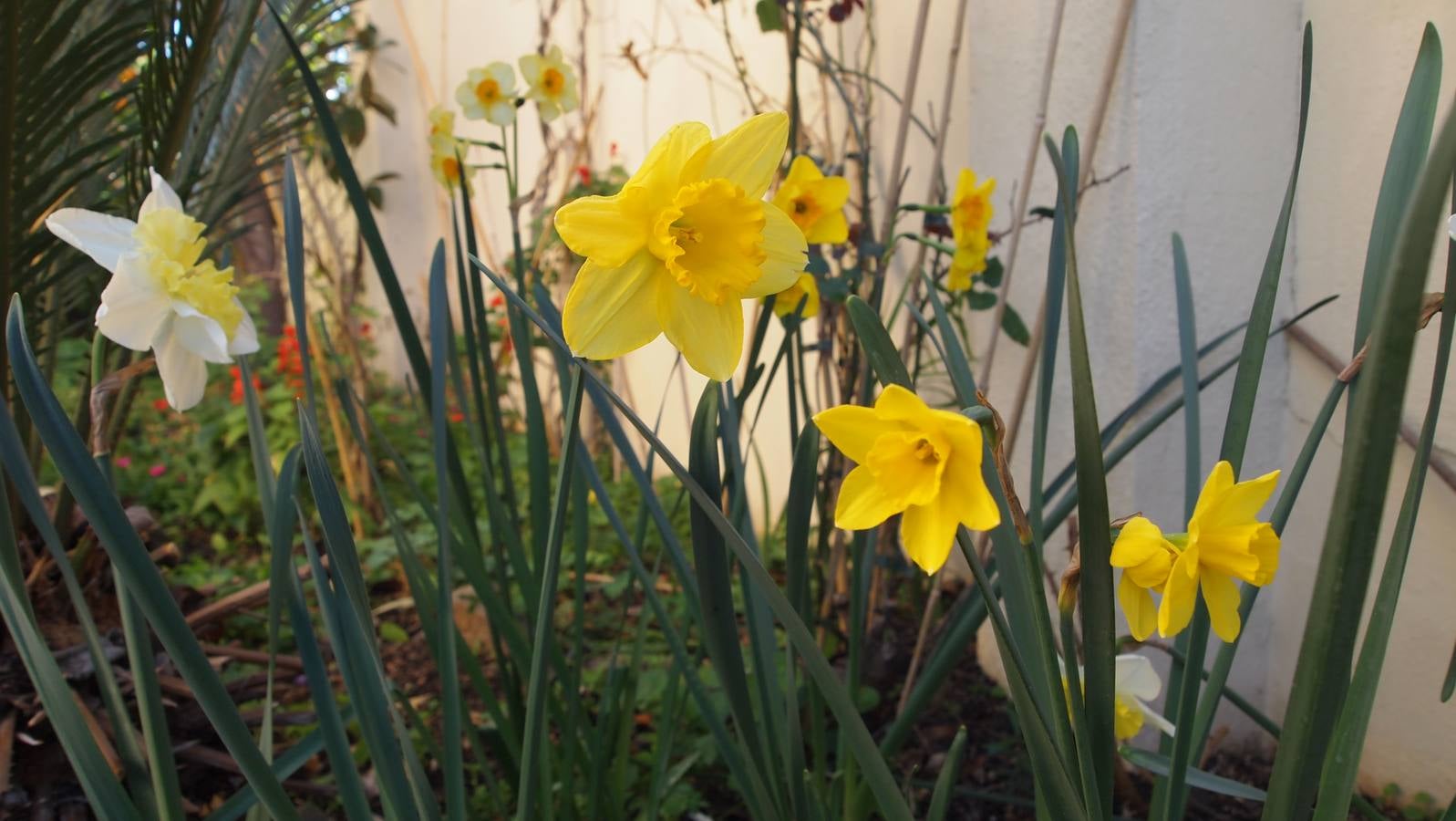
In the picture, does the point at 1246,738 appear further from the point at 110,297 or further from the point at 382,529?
the point at 382,529

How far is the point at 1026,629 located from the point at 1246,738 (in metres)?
1.02

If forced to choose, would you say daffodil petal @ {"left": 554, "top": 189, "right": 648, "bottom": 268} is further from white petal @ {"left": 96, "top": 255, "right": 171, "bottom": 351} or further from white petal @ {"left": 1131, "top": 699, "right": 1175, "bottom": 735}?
white petal @ {"left": 1131, "top": 699, "right": 1175, "bottom": 735}

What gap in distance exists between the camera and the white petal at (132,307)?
2.09 feet

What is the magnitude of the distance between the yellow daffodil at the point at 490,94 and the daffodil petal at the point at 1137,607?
1.28 meters

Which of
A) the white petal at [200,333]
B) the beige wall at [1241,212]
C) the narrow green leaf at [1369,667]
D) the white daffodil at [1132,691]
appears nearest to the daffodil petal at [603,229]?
the white petal at [200,333]

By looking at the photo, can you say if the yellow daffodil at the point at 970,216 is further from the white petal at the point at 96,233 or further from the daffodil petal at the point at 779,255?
the white petal at the point at 96,233

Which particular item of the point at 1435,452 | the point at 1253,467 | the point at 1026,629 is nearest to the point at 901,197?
the point at 1253,467

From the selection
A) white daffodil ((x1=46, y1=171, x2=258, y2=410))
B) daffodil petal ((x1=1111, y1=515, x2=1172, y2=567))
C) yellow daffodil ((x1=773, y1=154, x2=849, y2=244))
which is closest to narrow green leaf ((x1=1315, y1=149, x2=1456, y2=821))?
daffodil petal ((x1=1111, y1=515, x2=1172, y2=567))

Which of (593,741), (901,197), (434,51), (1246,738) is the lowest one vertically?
(593,741)

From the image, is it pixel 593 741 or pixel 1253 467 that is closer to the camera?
pixel 593 741

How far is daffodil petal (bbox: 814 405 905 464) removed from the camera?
0.43 meters

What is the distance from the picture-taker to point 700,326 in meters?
0.52

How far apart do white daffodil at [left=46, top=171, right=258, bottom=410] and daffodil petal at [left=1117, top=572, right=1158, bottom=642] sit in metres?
0.56

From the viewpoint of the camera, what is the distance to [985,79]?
1427 millimetres
